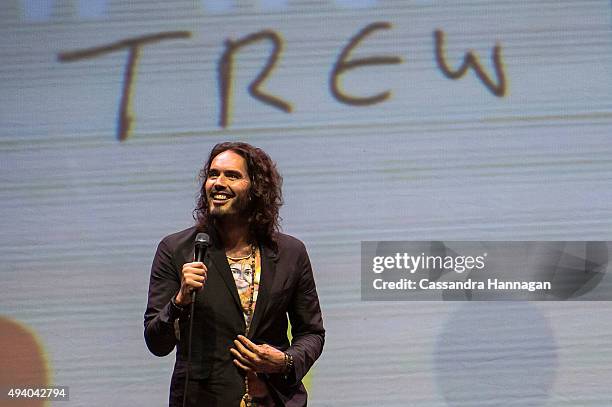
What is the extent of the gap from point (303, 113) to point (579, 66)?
1028 millimetres

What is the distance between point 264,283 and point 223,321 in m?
0.15

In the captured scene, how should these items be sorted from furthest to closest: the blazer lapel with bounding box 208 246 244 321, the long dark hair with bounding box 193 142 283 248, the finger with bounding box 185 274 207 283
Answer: the long dark hair with bounding box 193 142 283 248 → the blazer lapel with bounding box 208 246 244 321 → the finger with bounding box 185 274 207 283

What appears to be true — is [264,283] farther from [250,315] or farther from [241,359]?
[241,359]

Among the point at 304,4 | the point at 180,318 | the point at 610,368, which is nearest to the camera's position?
the point at 180,318

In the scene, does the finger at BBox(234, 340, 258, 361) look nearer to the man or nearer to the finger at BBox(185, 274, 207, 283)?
the man

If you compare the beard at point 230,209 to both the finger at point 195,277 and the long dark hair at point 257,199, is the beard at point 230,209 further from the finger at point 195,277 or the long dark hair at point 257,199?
the finger at point 195,277

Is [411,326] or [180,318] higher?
[180,318]

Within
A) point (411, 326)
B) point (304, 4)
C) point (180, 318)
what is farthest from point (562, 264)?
point (180, 318)

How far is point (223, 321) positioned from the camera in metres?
2.27

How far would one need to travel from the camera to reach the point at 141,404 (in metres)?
3.25

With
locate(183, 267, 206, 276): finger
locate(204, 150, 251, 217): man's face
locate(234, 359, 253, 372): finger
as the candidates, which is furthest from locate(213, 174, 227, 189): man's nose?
locate(234, 359, 253, 372): finger

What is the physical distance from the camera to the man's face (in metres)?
2.35

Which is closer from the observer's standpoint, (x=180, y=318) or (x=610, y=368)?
(x=180, y=318)

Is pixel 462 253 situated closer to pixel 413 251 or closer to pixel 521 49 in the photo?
pixel 413 251
